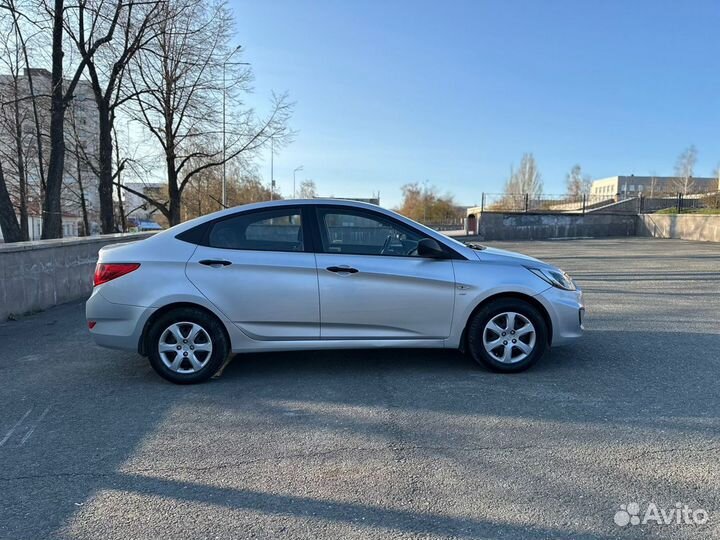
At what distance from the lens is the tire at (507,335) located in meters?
4.64

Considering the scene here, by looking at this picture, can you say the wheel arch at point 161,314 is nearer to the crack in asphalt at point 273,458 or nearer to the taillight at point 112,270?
the taillight at point 112,270

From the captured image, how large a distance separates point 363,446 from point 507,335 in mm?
2030

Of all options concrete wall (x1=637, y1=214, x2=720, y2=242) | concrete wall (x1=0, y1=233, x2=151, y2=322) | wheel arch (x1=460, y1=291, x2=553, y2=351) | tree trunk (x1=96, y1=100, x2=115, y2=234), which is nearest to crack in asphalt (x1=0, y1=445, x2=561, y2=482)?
wheel arch (x1=460, y1=291, x2=553, y2=351)

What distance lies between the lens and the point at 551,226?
90.5 feet

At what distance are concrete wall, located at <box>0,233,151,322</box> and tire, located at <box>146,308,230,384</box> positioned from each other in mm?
4520

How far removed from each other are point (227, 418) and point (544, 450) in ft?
7.68

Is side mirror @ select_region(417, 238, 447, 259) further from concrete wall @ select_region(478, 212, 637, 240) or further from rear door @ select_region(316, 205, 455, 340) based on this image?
concrete wall @ select_region(478, 212, 637, 240)

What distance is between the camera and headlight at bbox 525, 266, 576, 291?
4.70m

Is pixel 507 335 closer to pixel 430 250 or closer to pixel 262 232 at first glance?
pixel 430 250

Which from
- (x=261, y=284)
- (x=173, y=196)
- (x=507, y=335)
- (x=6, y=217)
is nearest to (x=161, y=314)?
(x=261, y=284)

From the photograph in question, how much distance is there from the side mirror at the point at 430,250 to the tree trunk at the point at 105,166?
1787cm

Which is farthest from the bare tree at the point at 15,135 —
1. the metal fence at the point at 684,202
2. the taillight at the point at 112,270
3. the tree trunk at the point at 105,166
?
the metal fence at the point at 684,202

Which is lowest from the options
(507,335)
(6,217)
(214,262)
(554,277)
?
(507,335)

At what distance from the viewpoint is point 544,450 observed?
3.20 m
